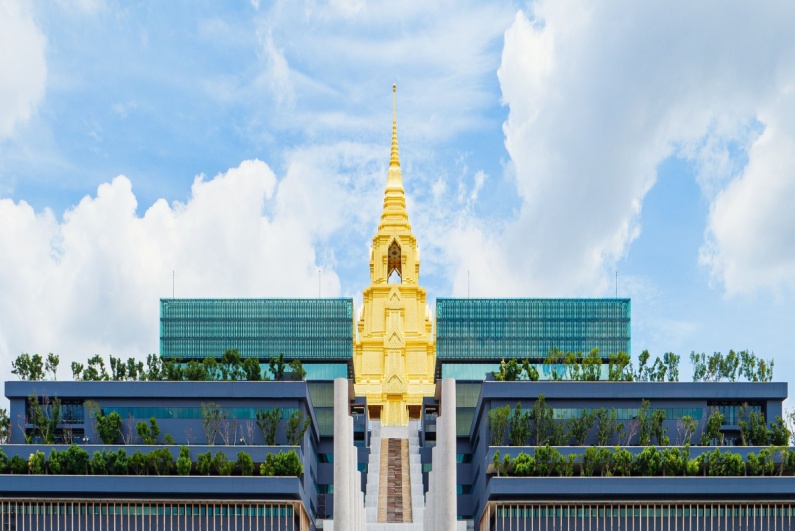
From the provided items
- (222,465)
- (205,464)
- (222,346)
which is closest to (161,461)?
(205,464)

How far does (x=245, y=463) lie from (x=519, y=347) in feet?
260

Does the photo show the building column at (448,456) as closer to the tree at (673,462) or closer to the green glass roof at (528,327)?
the tree at (673,462)

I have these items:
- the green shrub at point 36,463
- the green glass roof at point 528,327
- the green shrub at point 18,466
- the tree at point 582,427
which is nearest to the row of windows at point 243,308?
the green glass roof at point 528,327

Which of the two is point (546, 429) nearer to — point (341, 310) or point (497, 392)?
point (497, 392)

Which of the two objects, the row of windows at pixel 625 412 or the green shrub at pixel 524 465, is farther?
the row of windows at pixel 625 412

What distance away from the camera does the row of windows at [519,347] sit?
7554 inches

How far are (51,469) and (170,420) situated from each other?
12.2 meters

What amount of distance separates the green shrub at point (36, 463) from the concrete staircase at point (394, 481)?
101 feet

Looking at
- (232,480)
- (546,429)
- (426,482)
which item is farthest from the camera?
(426,482)

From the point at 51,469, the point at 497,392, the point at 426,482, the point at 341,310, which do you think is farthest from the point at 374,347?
the point at 51,469

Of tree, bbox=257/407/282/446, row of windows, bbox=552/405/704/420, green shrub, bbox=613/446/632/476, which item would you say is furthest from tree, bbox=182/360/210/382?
green shrub, bbox=613/446/632/476

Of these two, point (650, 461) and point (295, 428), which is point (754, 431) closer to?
point (650, 461)

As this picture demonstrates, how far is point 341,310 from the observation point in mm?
192750

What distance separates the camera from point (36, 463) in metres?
119
